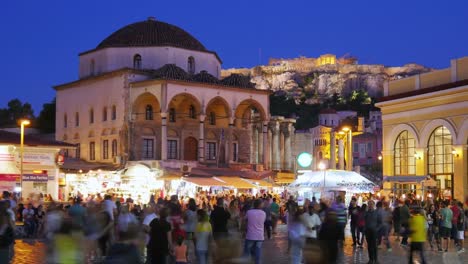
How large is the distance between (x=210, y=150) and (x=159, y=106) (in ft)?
17.8

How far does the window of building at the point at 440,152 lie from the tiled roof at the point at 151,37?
2212cm

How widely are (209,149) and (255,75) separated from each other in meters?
132

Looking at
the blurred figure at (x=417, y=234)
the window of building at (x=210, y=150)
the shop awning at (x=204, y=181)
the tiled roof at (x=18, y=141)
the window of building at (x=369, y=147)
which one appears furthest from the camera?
the window of building at (x=369, y=147)

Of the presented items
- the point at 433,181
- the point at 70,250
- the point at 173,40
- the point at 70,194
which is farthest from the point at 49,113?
the point at 70,250

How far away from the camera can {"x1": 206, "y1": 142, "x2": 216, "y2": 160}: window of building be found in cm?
5608

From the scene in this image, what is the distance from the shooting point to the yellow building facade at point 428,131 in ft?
119

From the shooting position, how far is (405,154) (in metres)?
40.1

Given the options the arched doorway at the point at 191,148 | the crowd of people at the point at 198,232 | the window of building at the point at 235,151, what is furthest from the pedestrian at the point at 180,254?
the window of building at the point at 235,151

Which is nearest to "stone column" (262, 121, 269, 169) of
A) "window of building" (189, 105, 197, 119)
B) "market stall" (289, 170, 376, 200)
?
"window of building" (189, 105, 197, 119)

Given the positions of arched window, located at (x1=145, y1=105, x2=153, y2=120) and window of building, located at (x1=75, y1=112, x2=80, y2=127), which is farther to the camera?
window of building, located at (x1=75, y1=112, x2=80, y2=127)

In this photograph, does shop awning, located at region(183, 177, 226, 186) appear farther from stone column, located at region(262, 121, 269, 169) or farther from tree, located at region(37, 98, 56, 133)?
tree, located at region(37, 98, 56, 133)

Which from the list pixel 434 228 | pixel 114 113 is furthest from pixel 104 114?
pixel 434 228

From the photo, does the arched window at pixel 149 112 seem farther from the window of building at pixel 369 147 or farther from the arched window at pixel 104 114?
the window of building at pixel 369 147

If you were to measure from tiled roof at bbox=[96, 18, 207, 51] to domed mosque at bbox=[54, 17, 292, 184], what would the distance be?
0.07 meters
